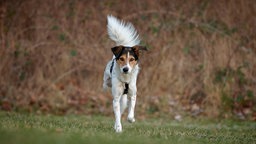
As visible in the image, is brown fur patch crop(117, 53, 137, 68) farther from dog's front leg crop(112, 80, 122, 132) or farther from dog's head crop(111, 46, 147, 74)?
dog's front leg crop(112, 80, 122, 132)

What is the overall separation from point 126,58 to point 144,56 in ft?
23.2

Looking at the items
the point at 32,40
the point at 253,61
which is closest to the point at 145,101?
the point at 253,61

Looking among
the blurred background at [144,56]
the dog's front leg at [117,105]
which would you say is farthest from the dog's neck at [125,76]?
the blurred background at [144,56]

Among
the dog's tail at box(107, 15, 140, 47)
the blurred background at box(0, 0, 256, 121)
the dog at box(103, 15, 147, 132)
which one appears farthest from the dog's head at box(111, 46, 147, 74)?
the blurred background at box(0, 0, 256, 121)

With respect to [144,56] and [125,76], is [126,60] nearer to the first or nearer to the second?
[125,76]

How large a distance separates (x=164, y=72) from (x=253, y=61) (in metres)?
2.49

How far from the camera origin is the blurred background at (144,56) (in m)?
14.7

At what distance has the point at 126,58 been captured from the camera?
8734 millimetres

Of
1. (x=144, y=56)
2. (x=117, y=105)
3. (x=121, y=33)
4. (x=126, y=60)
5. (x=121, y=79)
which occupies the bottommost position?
(x=117, y=105)

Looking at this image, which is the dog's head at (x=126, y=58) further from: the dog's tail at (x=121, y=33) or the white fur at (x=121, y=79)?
the dog's tail at (x=121, y=33)

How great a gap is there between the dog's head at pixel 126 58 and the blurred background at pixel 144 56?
5571 mm

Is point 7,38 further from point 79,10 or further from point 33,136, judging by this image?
point 33,136

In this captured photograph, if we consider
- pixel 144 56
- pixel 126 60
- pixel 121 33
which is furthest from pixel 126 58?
pixel 144 56

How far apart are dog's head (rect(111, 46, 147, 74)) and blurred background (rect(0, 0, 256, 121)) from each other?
5.57 m
